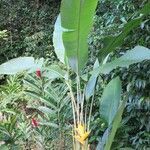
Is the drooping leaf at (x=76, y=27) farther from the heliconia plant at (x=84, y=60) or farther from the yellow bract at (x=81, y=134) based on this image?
the yellow bract at (x=81, y=134)

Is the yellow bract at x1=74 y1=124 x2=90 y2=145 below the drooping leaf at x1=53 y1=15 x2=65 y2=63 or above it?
below

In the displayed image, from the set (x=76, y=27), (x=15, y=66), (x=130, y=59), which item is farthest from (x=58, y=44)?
(x=130, y=59)

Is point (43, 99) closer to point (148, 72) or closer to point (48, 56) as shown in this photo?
point (148, 72)

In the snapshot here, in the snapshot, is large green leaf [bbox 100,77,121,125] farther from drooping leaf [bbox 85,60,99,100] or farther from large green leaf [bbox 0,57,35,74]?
large green leaf [bbox 0,57,35,74]

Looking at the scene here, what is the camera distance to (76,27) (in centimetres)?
200

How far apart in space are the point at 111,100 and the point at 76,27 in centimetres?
46

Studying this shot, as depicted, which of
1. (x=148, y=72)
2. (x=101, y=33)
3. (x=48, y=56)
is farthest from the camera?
(x=48, y=56)

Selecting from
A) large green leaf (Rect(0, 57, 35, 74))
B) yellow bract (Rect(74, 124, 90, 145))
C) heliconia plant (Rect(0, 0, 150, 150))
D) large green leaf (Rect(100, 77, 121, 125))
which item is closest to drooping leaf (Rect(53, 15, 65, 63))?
heliconia plant (Rect(0, 0, 150, 150))

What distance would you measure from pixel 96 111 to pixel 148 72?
100cm

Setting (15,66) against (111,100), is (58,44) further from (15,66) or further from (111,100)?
(111,100)

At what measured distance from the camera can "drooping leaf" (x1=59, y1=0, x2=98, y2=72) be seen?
1925mm

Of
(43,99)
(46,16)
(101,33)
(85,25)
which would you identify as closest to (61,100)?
(43,99)

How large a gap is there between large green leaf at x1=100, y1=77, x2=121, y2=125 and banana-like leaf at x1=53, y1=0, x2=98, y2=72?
0.72 feet

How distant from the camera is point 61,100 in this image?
269cm
